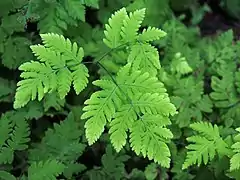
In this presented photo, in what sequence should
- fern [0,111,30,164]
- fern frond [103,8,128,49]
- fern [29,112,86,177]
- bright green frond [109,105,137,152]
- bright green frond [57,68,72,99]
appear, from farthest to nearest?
fern [29,112,86,177], fern [0,111,30,164], fern frond [103,8,128,49], bright green frond [57,68,72,99], bright green frond [109,105,137,152]

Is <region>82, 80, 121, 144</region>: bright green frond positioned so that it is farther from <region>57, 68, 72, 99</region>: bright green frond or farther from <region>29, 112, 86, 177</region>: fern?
<region>29, 112, 86, 177</region>: fern

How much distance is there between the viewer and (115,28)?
231 centimetres

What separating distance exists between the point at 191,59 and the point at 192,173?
30.8 inches

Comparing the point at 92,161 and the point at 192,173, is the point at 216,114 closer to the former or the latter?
the point at 192,173

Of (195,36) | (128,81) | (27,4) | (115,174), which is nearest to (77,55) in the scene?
(128,81)

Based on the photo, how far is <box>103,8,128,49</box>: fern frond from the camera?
2297mm

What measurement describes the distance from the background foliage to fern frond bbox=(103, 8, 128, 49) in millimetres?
11

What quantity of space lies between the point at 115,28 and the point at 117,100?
0.39m

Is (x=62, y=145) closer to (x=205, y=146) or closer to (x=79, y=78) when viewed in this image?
(x=79, y=78)

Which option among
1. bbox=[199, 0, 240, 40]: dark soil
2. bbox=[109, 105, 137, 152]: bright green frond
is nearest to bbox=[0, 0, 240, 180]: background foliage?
bbox=[109, 105, 137, 152]: bright green frond

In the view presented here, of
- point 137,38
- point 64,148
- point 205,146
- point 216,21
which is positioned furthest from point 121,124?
point 216,21

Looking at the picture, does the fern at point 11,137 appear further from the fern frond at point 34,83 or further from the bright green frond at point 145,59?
the bright green frond at point 145,59

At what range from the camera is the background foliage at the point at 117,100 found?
2244 mm

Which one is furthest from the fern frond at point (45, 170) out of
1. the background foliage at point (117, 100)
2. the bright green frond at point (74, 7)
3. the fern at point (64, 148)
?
the bright green frond at point (74, 7)
